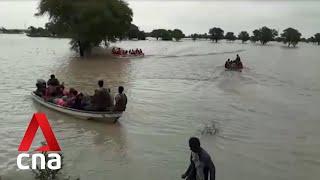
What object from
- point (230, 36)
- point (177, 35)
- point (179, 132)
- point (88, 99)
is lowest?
point (230, 36)

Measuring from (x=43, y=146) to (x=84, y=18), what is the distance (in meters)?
38.6

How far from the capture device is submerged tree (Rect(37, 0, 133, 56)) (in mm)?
49250

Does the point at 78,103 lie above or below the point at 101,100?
below

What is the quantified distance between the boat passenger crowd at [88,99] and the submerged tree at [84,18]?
3065 cm

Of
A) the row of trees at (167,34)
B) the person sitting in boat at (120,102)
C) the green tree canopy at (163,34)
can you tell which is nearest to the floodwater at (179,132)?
the person sitting in boat at (120,102)

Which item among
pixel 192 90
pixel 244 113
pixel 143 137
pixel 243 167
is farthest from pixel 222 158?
pixel 192 90

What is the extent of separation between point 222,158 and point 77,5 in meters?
39.1

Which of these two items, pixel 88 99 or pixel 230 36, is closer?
pixel 88 99

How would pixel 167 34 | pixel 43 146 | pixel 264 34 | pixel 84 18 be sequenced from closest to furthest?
1. pixel 43 146
2. pixel 84 18
3. pixel 167 34
4. pixel 264 34

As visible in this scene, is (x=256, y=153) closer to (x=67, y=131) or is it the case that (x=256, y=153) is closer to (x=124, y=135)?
(x=124, y=135)

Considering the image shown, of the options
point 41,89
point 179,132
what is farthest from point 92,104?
point 41,89

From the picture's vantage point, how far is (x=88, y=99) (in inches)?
685

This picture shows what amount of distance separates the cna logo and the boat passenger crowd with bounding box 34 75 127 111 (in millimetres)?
3411

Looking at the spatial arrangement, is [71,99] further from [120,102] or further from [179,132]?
[179,132]
